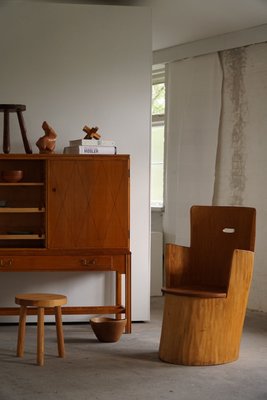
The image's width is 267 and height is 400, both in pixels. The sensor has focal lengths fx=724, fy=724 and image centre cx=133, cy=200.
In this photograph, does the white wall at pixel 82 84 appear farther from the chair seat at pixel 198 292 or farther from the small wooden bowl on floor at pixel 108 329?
the chair seat at pixel 198 292

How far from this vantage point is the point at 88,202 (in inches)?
225

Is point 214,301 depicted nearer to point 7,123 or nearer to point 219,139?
point 7,123

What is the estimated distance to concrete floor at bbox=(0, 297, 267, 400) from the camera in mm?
4137

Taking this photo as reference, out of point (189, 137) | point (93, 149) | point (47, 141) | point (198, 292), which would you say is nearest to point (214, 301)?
point (198, 292)

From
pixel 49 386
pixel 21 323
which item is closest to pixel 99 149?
pixel 21 323

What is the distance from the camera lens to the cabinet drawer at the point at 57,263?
18.5 ft

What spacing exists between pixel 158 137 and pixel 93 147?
96.8 inches

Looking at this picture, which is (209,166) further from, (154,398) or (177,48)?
(154,398)

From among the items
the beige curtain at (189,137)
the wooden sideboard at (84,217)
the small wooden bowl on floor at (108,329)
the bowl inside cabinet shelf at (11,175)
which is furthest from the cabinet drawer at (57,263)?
the beige curtain at (189,137)

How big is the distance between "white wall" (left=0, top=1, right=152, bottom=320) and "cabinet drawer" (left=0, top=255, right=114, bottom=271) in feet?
1.74

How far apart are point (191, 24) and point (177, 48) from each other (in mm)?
725

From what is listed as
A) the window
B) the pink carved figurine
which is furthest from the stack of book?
the window

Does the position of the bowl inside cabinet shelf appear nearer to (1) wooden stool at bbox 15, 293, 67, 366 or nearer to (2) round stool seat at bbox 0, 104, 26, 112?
(2) round stool seat at bbox 0, 104, 26, 112

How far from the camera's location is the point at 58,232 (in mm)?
5707
